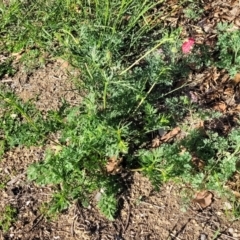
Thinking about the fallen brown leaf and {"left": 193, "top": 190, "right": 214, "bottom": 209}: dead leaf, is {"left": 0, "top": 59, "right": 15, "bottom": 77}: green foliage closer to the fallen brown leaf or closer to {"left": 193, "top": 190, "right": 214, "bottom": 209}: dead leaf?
the fallen brown leaf

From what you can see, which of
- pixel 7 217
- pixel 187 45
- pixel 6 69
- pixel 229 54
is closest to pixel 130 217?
pixel 7 217

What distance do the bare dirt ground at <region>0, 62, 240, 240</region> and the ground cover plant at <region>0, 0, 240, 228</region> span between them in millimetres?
75

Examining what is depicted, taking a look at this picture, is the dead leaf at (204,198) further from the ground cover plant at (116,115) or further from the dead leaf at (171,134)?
the dead leaf at (171,134)

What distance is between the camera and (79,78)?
3.69 metres

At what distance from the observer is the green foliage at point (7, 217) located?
10.5 ft

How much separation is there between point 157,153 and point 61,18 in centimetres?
157

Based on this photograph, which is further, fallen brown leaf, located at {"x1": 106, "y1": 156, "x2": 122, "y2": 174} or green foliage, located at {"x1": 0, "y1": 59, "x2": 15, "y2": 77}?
green foliage, located at {"x1": 0, "y1": 59, "x2": 15, "y2": 77}

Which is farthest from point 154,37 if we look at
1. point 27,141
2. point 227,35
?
point 27,141

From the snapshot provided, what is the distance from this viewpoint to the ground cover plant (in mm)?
3010

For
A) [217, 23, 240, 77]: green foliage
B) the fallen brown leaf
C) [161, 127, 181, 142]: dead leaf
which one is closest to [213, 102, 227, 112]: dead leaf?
[217, 23, 240, 77]: green foliage

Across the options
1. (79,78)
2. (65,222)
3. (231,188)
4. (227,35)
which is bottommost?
(65,222)

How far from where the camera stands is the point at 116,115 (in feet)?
10.4

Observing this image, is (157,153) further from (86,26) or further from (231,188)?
(86,26)

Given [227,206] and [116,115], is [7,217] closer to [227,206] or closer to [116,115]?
[116,115]
